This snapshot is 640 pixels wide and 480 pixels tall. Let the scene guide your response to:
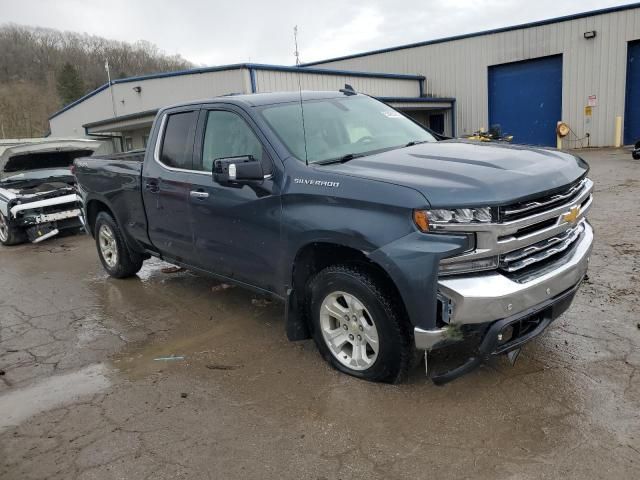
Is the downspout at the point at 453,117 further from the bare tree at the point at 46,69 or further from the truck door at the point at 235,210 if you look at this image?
the bare tree at the point at 46,69

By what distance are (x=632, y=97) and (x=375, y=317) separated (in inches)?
815

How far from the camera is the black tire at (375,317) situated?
10.7ft

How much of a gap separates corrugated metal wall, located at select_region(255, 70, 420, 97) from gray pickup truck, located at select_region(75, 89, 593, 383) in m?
8.52

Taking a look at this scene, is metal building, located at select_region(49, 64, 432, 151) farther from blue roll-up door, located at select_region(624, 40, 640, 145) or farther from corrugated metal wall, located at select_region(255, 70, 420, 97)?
blue roll-up door, located at select_region(624, 40, 640, 145)

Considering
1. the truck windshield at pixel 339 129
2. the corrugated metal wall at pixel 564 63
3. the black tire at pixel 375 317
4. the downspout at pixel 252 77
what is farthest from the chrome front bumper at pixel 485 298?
the corrugated metal wall at pixel 564 63

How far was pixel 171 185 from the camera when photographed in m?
4.89

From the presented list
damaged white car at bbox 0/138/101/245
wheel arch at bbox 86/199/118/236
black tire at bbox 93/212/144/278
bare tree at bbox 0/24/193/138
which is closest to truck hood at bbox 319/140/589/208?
black tire at bbox 93/212/144/278

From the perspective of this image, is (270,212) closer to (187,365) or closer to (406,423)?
(187,365)

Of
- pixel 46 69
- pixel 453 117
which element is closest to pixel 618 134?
pixel 453 117

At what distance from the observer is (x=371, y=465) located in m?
2.79

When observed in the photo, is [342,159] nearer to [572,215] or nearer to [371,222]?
[371,222]

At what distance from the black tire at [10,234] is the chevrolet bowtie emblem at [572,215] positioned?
9.53 meters

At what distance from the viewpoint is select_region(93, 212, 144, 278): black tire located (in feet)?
20.8

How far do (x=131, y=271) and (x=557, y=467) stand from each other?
5344 mm
